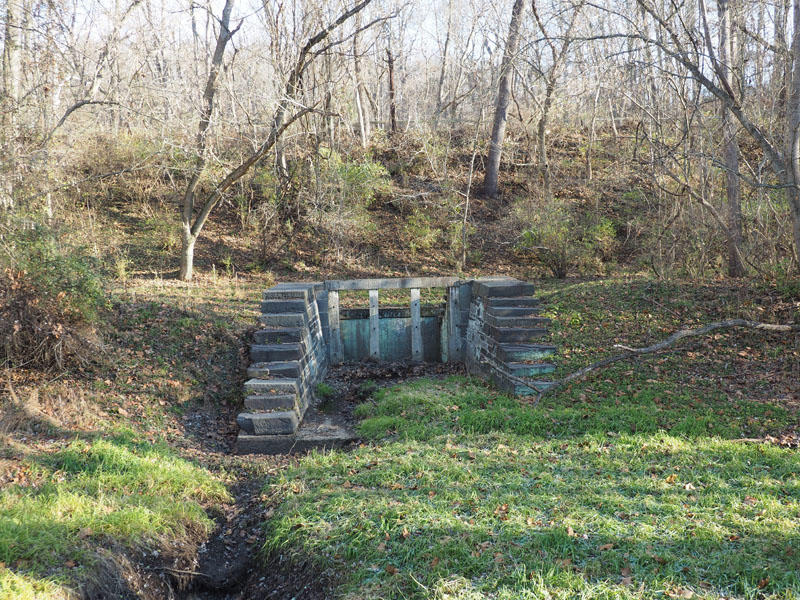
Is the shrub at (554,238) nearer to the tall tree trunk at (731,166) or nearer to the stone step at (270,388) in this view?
the tall tree trunk at (731,166)

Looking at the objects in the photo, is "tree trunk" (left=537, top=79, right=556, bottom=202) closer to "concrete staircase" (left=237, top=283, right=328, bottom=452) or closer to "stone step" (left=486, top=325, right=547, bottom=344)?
"stone step" (left=486, top=325, right=547, bottom=344)

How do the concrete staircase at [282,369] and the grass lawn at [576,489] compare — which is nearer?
the grass lawn at [576,489]

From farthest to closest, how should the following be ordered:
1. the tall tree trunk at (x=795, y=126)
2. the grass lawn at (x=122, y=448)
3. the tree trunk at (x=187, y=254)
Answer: the tree trunk at (x=187, y=254)
the tall tree trunk at (x=795, y=126)
the grass lawn at (x=122, y=448)

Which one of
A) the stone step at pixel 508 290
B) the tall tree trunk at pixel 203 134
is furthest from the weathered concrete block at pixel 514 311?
the tall tree trunk at pixel 203 134

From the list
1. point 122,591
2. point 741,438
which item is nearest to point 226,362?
point 122,591

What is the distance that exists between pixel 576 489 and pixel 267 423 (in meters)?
3.93

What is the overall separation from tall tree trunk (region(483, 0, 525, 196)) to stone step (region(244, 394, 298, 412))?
12.6 meters

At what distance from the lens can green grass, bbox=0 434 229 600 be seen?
13.9ft

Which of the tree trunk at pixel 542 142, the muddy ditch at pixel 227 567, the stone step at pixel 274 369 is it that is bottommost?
the muddy ditch at pixel 227 567

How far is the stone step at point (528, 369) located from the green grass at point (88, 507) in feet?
14.2

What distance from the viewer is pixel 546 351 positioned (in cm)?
897

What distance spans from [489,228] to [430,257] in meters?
2.45

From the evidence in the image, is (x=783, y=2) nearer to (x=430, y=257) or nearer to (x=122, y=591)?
(x=430, y=257)

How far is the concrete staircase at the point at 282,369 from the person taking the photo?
7664 mm
